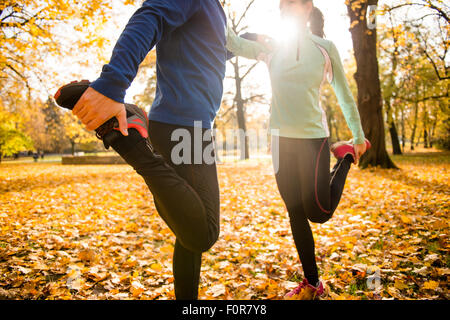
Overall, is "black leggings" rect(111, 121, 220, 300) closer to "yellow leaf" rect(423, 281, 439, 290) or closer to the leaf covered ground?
the leaf covered ground

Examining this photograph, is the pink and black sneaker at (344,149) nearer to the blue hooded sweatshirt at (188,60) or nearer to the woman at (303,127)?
the woman at (303,127)

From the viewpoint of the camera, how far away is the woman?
6.85ft

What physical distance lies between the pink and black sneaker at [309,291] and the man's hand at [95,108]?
1.90m

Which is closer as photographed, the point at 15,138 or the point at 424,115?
the point at 424,115

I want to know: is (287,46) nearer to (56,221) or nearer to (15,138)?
(56,221)

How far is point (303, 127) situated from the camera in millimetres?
2090

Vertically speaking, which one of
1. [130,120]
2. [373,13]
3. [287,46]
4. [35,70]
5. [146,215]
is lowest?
[146,215]

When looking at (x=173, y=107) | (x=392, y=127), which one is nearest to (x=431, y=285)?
(x=173, y=107)

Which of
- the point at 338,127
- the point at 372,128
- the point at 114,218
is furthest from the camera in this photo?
the point at 338,127

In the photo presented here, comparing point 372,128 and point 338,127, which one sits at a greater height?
point 338,127

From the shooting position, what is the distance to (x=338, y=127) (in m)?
37.2

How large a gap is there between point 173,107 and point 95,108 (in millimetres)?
452
